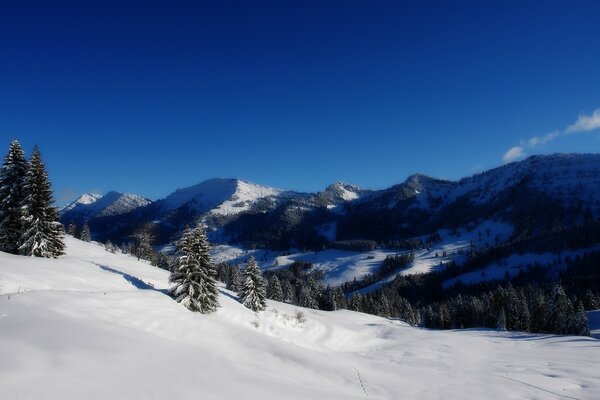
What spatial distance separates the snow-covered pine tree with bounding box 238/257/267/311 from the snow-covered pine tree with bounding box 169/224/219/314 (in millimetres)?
8595

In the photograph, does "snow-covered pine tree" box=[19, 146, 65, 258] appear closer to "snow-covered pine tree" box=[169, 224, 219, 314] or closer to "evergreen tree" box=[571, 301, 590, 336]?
"snow-covered pine tree" box=[169, 224, 219, 314]

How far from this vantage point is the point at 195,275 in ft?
107

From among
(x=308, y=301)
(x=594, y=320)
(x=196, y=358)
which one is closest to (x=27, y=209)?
→ (x=196, y=358)

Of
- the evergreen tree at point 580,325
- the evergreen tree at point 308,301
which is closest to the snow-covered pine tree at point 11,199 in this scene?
the evergreen tree at point 308,301

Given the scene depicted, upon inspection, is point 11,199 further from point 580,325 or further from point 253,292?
point 580,325

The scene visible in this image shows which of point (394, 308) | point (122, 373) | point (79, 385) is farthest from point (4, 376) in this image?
point (394, 308)

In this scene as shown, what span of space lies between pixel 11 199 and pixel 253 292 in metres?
25.6

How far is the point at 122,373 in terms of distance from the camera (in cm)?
1016

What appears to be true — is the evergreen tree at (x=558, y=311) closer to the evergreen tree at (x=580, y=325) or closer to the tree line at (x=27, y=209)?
the evergreen tree at (x=580, y=325)

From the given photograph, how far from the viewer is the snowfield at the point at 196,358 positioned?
9648mm

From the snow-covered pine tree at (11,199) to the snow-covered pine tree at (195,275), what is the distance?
16665 mm

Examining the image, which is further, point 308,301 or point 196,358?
point 308,301

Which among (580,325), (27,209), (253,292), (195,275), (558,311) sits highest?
(27,209)

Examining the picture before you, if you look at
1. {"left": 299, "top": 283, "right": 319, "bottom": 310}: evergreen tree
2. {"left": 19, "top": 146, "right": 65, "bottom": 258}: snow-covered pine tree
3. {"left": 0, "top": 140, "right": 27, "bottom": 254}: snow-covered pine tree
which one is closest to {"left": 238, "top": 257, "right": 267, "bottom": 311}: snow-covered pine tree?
{"left": 19, "top": 146, "right": 65, "bottom": 258}: snow-covered pine tree
